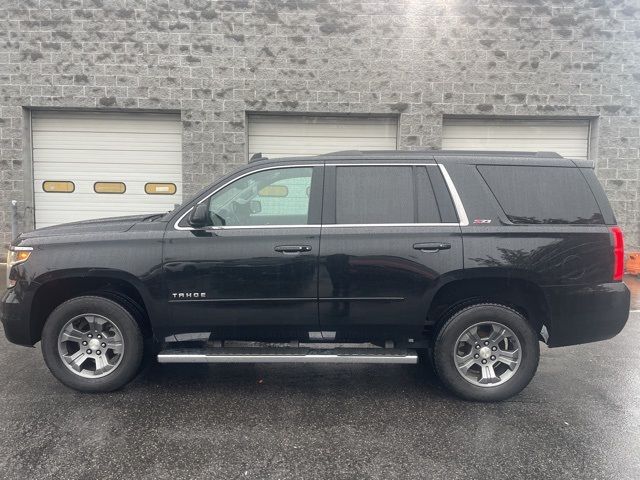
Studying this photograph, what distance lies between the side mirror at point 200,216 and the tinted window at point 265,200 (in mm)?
81

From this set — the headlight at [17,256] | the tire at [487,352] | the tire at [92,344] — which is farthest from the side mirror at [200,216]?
the tire at [487,352]

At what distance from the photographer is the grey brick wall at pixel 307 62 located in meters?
9.66

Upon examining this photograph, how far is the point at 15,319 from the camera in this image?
4.09 meters

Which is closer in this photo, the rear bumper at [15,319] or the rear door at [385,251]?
the rear door at [385,251]

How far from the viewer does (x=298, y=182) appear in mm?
4262

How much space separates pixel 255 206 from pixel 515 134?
7.71m

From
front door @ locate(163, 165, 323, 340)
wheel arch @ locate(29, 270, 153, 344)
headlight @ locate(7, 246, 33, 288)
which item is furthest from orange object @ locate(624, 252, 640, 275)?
headlight @ locate(7, 246, 33, 288)

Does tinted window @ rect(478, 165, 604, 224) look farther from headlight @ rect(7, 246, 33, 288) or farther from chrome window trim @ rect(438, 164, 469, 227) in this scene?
headlight @ rect(7, 246, 33, 288)

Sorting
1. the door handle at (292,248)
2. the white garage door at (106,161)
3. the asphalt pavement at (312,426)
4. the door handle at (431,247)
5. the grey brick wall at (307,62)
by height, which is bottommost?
the asphalt pavement at (312,426)

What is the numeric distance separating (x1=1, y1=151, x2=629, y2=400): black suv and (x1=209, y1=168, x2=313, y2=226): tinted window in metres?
0.02

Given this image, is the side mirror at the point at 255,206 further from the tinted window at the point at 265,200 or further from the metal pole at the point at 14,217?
the metal pole at the point at 14,217

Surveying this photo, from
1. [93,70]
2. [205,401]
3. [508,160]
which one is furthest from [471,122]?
[205,401]

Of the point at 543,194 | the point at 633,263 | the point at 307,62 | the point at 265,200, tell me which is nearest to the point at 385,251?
the point at 265,200

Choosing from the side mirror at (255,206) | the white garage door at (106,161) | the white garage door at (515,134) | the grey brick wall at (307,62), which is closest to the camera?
the side mirror at (255,206)
